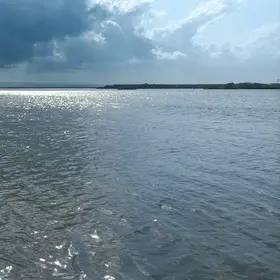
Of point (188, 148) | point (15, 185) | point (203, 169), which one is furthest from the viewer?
point (188, 148)

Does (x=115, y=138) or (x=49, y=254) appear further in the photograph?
(x=115, y=138)

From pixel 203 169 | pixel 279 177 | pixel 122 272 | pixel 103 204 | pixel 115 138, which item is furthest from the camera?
pixel 115 138

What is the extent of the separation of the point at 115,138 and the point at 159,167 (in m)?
17.0

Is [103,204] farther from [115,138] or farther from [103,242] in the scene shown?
[115,138]

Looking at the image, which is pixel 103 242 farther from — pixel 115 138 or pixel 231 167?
pixel 115 138

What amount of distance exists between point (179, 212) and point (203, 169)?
9325 mm

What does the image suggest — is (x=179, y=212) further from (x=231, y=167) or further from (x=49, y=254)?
(x=231, y=167)

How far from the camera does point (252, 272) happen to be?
33.9 feet

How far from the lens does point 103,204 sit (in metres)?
16.6

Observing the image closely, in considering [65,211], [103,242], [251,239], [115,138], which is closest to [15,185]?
[65,211]

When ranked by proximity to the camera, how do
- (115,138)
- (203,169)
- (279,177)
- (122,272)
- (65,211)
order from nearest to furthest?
(122,272)
(65,211)
(279,177)
(203,169)
(115,138)

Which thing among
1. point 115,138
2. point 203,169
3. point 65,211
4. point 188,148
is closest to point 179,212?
point 65,211

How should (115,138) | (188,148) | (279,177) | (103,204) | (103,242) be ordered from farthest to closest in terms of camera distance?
(115,138)
(188,148)
(279,177)
(103,204)
(103,242)

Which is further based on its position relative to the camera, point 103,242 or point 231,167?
point 231,167
